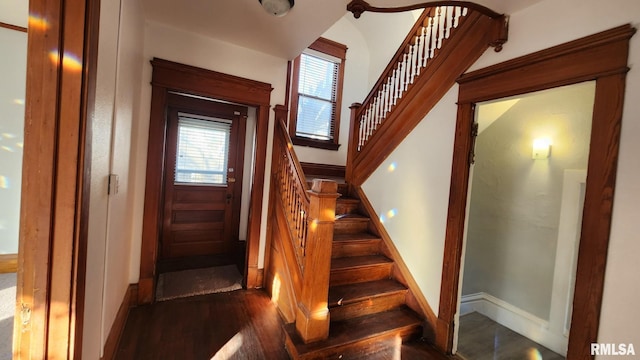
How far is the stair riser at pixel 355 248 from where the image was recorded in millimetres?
2584

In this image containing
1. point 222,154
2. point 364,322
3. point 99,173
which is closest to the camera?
point 99,173

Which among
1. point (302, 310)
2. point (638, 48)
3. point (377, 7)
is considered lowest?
point (302, 310)

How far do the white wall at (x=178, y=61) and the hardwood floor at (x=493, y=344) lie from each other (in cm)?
226

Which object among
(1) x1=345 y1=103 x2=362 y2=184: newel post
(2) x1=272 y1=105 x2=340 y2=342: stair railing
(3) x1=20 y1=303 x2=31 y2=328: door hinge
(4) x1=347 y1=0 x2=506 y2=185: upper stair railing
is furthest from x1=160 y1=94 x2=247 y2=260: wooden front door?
(3) x1=20 y1=303 x2=31 y2=328: door hinge

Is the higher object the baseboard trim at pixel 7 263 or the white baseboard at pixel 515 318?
the baseboard trim at pixel 7 263

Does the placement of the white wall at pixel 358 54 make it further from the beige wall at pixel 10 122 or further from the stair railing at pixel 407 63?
the beige wall at pixel 10 122

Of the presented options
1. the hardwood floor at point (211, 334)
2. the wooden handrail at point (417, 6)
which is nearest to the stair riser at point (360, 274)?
the hardwood floor at point (211, 334)

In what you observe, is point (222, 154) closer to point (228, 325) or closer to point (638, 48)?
point (228, 325)

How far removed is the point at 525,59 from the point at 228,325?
308 cm

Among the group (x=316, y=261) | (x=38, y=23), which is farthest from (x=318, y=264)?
(x=38, y=23)

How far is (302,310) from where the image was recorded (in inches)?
76.2

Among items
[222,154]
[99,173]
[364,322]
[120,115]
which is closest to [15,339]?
[99,173]

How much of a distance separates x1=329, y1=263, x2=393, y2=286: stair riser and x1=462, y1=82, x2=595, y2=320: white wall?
4.05 feet

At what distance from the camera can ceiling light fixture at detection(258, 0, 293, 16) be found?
6.25 feet
